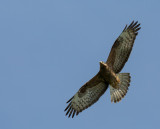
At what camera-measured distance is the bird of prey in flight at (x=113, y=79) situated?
14.0m

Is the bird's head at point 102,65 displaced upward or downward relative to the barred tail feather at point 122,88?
upward

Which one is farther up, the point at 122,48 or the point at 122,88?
the point at 122,48

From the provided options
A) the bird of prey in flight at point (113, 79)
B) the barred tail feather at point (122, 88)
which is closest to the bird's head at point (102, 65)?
the bird of prey in flight at point (113, 79)

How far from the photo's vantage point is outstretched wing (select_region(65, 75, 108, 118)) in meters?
14.2

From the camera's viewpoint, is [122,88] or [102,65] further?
[122,88]

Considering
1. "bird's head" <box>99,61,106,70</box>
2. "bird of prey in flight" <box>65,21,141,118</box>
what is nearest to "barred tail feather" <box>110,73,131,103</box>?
"bird of prey in flight" <box>65,21,141,118</box>

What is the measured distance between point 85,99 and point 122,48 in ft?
7.18

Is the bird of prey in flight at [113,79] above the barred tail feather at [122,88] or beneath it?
above

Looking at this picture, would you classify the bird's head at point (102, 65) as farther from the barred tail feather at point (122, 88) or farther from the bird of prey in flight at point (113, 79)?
the barred tail feather at point (122, 88)

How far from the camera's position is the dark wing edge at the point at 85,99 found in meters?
14.2

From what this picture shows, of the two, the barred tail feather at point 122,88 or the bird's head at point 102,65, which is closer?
the bird's head at point 102,65

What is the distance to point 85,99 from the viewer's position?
14.3m

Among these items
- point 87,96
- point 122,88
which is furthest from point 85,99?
point 122,88

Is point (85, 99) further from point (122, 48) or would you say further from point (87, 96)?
point (122, 48)
